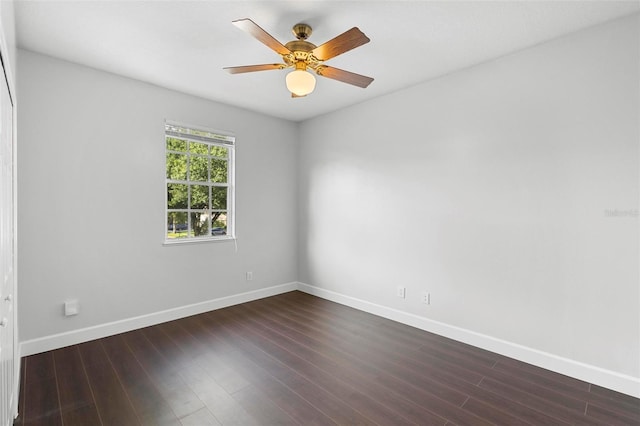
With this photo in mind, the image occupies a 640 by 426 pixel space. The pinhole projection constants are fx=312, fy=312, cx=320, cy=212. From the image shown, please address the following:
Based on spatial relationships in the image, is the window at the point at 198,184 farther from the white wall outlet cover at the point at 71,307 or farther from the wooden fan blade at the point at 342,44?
the wooden fan blade at the point at 342,44

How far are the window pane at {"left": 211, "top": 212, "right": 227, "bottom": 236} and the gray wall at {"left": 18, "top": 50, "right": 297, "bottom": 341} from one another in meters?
0.20

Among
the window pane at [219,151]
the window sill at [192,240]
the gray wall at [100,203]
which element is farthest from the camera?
the window pane at [219,151]

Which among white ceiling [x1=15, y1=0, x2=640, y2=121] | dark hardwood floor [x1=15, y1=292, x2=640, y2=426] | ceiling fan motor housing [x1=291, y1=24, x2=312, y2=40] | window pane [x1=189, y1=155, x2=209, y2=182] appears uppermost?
white ceiling [x1=15, y1=0, x2=640, y2=121]

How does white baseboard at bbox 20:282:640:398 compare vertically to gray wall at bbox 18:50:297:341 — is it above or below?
below

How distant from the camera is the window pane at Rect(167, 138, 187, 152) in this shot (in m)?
3.82

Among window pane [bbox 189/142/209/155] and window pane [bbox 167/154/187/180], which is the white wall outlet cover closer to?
window pane [bbox 167/154/187/180]

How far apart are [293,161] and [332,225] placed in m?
1.28

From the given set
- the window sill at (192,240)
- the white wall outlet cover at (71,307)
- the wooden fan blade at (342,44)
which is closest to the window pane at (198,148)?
the window sill at (192,240)

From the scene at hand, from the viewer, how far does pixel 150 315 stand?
355 centimetres

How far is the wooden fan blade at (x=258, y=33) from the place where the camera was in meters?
1.92

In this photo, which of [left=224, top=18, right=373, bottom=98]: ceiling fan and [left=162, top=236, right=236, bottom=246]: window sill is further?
[left=162, top=236, right=236, bottom=246]: window sill

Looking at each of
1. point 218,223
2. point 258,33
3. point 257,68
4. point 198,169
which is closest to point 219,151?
point 198,169

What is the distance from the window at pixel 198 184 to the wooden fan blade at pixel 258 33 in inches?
82.8

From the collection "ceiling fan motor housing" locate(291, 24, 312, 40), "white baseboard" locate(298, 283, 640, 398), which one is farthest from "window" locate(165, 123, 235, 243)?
"white baseboard" locate(298, 283, 640, 398)
